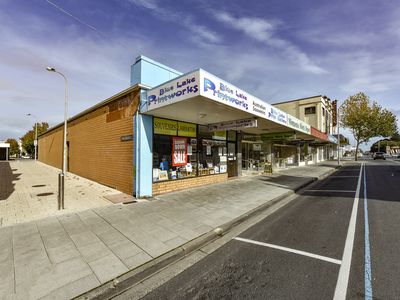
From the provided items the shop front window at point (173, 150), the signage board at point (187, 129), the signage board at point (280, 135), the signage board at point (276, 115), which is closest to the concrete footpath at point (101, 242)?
the shop front window at point (173, 150)

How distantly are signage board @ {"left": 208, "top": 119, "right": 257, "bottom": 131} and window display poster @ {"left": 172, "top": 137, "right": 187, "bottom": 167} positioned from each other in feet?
5.90

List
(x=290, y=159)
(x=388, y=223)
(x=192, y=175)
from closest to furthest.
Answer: (x=388, y=223)
(x=192, y=175)
(x=290, y=159)

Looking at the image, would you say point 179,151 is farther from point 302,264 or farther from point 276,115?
point 302,264

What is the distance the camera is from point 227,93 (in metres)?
6.81

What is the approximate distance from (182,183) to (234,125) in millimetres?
3663

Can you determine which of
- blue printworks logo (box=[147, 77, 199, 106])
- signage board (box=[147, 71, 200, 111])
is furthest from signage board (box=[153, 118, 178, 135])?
blue printworks logo (box=[147, 77, 199, 106])

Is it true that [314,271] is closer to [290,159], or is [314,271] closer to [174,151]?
[174,151]

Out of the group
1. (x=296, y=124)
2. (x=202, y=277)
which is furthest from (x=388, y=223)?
(x=296, y=124)

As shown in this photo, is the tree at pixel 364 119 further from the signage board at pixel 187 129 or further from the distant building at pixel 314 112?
the signage board at pixel 187 129

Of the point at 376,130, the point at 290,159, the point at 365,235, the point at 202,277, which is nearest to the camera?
the point at 202,277

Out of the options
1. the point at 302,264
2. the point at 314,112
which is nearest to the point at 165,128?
the point at 302,264

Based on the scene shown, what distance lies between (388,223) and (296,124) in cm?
996

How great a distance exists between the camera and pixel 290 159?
89.6ft

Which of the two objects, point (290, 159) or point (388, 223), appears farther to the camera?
point (290, 159)
